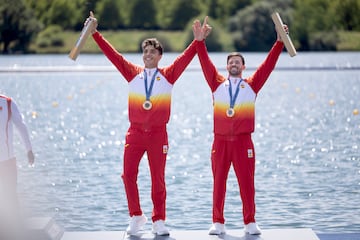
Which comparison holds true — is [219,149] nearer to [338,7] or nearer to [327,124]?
[327,124]

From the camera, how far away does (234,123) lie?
22.8 feet

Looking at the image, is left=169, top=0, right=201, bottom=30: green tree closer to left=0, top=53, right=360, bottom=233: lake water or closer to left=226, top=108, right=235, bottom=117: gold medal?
left=0, top=53, right=360, bottom=233: lake water

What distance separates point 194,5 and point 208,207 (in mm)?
79989

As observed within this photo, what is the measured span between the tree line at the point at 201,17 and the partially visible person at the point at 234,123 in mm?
62127

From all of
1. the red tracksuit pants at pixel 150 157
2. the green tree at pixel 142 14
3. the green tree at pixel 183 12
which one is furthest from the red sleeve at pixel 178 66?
the green tree at pixel 183 12

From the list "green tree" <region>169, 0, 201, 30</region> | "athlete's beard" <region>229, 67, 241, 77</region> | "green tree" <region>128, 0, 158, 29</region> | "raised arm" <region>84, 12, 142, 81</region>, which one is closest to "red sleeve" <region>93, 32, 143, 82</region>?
"raised arm" <region>84, 12, 142, 81</region>

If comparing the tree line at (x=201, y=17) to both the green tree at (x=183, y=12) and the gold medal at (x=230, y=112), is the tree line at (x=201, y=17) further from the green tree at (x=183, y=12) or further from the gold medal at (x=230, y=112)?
the gold medal at (x=230, y=112)

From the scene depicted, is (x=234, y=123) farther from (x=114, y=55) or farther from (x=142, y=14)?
(x=142, y=14)

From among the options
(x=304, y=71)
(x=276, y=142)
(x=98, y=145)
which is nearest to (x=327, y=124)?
(x=276, y=142)

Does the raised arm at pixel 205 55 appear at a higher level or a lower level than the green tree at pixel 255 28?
lower

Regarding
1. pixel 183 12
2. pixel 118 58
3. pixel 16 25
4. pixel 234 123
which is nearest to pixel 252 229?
pixel 234 123

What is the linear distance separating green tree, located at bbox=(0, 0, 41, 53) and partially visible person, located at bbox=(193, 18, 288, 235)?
6207cm

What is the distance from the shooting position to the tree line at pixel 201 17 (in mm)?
71000

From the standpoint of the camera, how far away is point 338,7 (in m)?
80.8
